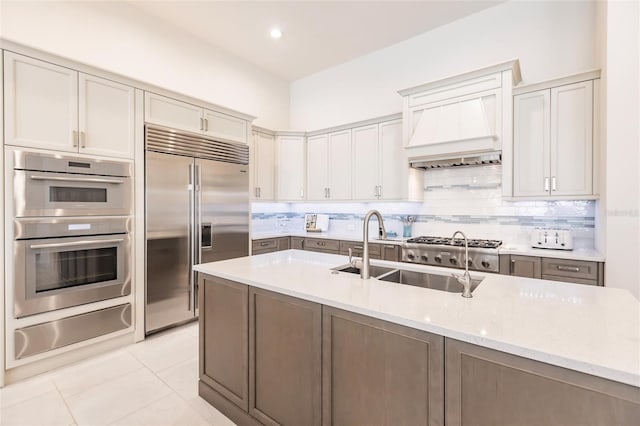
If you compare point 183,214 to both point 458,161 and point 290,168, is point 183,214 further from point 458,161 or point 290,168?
point 458,161

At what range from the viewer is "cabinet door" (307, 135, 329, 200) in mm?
4617

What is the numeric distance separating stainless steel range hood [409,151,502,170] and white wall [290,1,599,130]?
37.2 inches

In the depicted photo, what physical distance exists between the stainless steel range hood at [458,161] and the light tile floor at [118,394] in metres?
3.06

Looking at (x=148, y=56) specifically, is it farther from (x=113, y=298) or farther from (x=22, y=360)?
(x=22, y=360)

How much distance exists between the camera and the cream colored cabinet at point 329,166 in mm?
4406

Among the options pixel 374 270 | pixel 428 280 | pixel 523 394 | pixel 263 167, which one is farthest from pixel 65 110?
pixel 523 394

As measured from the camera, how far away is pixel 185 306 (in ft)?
11.1

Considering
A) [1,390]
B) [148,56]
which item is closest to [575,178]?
[148,56]

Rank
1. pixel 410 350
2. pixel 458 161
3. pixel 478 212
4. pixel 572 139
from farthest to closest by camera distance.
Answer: pixel 478 212 < pixel 458 161 < pixel 572 139 < pixel 410 350

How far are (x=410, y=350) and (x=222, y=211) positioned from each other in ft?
9.77

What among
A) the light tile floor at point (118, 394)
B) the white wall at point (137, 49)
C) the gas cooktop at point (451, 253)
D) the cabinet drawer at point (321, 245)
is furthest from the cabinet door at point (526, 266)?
the white wall at point (137, 49)

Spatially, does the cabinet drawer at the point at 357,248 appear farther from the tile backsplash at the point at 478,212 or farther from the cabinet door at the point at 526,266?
the cabinet door at the point at 526,266

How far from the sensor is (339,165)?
14.7 ft

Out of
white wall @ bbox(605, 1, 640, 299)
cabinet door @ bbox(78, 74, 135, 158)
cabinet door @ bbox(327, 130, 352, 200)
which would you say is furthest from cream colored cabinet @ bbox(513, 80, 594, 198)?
cabinet door @ bbox(78, 74, 135, 158)
